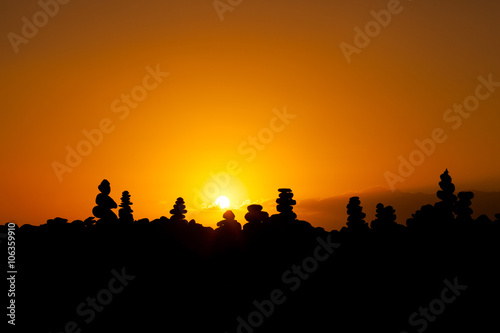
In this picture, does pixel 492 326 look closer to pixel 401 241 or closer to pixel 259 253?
pixel 401 241

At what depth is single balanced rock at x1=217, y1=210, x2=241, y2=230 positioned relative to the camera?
320 ft

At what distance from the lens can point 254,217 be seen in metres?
99.3

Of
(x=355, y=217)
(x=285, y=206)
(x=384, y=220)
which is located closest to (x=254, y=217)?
(x=285, y=206)

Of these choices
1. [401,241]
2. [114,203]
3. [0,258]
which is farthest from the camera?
[401,241]

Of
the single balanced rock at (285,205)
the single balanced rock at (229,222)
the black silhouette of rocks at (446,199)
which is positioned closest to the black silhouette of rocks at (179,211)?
the single balanced rock at (229,222)

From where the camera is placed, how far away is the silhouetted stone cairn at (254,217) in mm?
98250

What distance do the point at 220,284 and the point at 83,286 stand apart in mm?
19759

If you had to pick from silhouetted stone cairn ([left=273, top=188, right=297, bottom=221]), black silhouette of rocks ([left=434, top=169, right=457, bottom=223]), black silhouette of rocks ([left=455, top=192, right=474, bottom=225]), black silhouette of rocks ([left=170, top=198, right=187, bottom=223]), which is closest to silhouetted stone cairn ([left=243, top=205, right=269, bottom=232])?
silhouetted stone cairn ([left=273, top=188, right=297, bottom=221])

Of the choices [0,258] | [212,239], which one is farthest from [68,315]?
[212,239]

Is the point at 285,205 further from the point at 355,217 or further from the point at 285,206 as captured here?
the point at 355,217

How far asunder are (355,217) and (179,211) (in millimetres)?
31956

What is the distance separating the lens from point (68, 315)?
2840 inches

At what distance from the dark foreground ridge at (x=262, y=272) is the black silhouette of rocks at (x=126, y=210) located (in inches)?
12.7

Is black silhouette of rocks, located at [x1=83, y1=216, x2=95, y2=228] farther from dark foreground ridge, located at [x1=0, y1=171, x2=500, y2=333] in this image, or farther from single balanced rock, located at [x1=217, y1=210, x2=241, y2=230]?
single balanced rock, located at [x1=217, y1=210, x2=241, y2=230]
